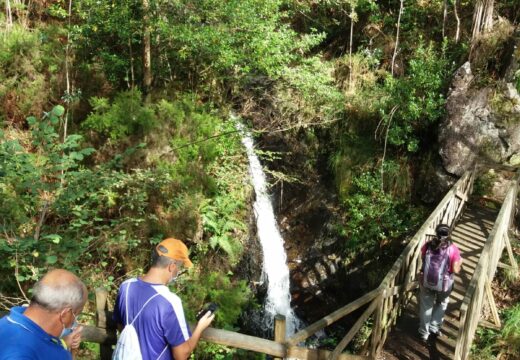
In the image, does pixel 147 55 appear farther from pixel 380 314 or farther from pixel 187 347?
pixel 187 347

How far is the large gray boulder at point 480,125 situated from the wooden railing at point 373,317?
795 millimetres

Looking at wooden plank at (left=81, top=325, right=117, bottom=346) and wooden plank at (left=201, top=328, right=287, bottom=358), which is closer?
wooden plank at (left=81, top=325, right=117, bottom=346)

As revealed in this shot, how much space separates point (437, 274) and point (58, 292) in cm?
489

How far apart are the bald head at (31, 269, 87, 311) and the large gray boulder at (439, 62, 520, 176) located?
34.5 ft

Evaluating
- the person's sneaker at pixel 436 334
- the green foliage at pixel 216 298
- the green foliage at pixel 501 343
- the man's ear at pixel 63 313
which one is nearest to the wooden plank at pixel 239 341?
the man's ear at pixel 63 313

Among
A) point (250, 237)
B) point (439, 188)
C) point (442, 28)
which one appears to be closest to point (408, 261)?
point (250, 237)

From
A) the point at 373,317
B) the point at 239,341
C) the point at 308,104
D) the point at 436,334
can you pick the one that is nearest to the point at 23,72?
the point at 308,104

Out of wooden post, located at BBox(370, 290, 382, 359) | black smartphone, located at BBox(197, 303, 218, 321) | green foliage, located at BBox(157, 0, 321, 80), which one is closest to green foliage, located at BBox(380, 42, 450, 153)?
green foliage, located at BBox(157, 0, 321, 80)

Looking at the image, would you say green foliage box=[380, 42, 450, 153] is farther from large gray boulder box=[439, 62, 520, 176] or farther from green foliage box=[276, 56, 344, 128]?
green foliage box=[276, 56, 344, 128]

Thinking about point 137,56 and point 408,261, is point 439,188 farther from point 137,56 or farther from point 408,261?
point 137,56

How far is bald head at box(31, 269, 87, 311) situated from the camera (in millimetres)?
2088

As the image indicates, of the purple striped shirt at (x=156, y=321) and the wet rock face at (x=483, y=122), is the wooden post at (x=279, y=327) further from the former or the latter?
the wet rock face at (x=483, y=122)

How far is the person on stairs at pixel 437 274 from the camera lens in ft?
17.7

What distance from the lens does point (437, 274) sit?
213 inches
